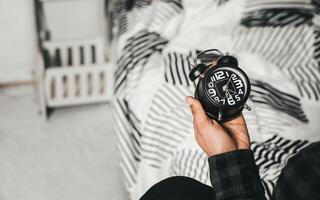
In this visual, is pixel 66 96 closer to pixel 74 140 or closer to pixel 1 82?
pixel 74 140

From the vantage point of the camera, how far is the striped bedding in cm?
136

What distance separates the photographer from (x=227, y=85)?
97 centimetres

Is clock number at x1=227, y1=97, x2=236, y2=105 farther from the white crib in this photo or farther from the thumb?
the white crib

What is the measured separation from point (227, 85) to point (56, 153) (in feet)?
3.79

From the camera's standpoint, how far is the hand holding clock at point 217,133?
0.95 m

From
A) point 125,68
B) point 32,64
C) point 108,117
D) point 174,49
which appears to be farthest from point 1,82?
point 174,49

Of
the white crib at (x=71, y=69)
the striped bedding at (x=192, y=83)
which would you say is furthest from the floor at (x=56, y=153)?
the striped bedding at (x=192, y=83)

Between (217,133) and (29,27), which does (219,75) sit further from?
(29,27)

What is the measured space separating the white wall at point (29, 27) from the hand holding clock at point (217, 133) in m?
1.22

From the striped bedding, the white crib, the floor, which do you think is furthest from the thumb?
the white crib

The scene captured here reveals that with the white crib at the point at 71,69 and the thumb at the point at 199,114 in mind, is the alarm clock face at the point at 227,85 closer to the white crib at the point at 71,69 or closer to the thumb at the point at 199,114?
the thumb at the point at 199,114

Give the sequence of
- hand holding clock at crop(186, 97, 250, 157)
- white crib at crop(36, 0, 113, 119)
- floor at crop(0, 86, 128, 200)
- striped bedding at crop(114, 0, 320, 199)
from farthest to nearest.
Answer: white crib at crop(36, 0, 113, 119)
floor at crop(0, 86, 128, 200)
striped bedding at crop(114, 0, 320, 199)
hand holding clock at crop(186, 97, 250, 157)

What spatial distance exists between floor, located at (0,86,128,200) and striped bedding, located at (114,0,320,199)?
29 centimetres

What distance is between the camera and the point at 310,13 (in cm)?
172
